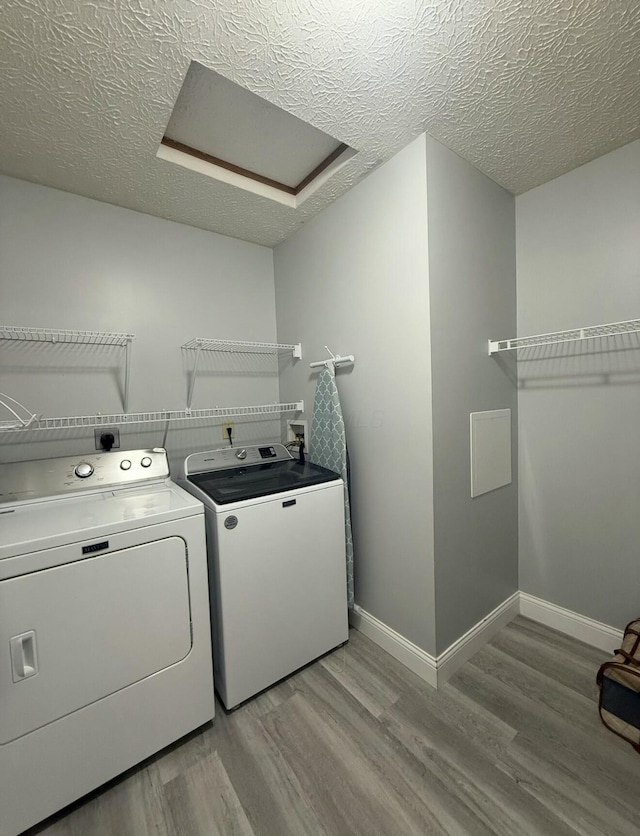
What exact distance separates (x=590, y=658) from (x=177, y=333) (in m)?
2.80

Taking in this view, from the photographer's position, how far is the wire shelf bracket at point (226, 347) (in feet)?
6.79

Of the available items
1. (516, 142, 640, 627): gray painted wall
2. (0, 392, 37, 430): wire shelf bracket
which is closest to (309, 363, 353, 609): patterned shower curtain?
(516, 142, 640, 627): gray painted wall

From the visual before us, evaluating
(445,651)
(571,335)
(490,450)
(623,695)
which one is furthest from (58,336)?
(623,695)

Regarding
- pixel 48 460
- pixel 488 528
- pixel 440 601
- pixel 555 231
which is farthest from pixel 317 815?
pixel 555 231

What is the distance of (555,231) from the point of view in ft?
5.93

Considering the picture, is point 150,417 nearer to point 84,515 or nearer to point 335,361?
point 84,515

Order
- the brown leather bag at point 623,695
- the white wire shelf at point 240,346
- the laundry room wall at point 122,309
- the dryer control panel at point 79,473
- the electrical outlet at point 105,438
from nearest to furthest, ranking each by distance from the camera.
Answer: the brown leather bag at point 623,695 < the dryer control panel at point 79,473 < the laundry room wall at point 122,309 < the electrical outlet at point 105,438 < the white wire shelf at point 240,346

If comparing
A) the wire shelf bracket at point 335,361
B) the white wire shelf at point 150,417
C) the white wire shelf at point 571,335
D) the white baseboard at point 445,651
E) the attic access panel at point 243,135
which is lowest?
the white baseboard at point 445,651

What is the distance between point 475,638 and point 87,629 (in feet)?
5.71

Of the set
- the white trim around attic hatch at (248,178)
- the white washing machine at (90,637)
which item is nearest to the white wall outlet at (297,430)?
the white washing machine at (90,637)

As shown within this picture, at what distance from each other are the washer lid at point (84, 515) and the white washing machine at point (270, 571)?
0.19 m

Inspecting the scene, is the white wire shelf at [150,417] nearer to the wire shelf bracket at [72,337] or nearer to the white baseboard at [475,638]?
the wire shelf bracket at [72,337]

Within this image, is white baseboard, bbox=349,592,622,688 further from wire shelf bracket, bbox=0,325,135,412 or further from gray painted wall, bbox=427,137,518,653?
wire shelf bracket, bbox=0,325,135,412

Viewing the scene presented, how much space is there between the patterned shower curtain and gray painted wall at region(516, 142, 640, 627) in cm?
106
